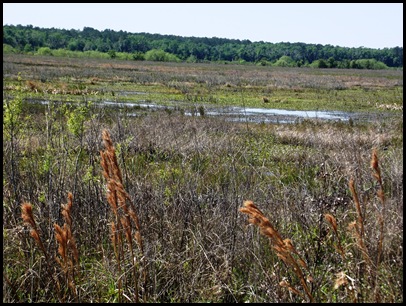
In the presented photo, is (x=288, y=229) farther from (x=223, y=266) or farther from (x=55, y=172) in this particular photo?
(x=55, y=172)

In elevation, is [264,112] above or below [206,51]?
below

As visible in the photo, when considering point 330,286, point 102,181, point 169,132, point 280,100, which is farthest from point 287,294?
point 280,100

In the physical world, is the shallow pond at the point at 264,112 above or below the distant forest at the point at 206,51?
below

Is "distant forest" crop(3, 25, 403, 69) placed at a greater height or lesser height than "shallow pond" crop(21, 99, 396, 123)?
greater

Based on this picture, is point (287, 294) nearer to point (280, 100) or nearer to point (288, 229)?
point (288, 229)

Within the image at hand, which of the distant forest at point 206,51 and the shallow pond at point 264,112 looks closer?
the shallow pond at point 264,112

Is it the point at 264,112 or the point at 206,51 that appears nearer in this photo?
the point at 264,112

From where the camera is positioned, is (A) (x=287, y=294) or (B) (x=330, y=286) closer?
(A) (x=287, y=294)

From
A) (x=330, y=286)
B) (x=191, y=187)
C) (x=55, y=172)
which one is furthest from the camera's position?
(x=55, y=172)

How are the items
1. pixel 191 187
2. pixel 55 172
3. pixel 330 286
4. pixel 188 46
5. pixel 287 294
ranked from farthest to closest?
pixel 188 46 → pixel 55 172 → pixel 191 187 → pixel 330 286 → pixel 287 294

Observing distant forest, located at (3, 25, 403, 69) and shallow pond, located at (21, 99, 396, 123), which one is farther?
distant forest, located at (3, 25, 403, 69)

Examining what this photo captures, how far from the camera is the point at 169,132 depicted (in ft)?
50.5

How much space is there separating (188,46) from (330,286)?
165 m

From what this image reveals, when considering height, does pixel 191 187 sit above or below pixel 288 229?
above
